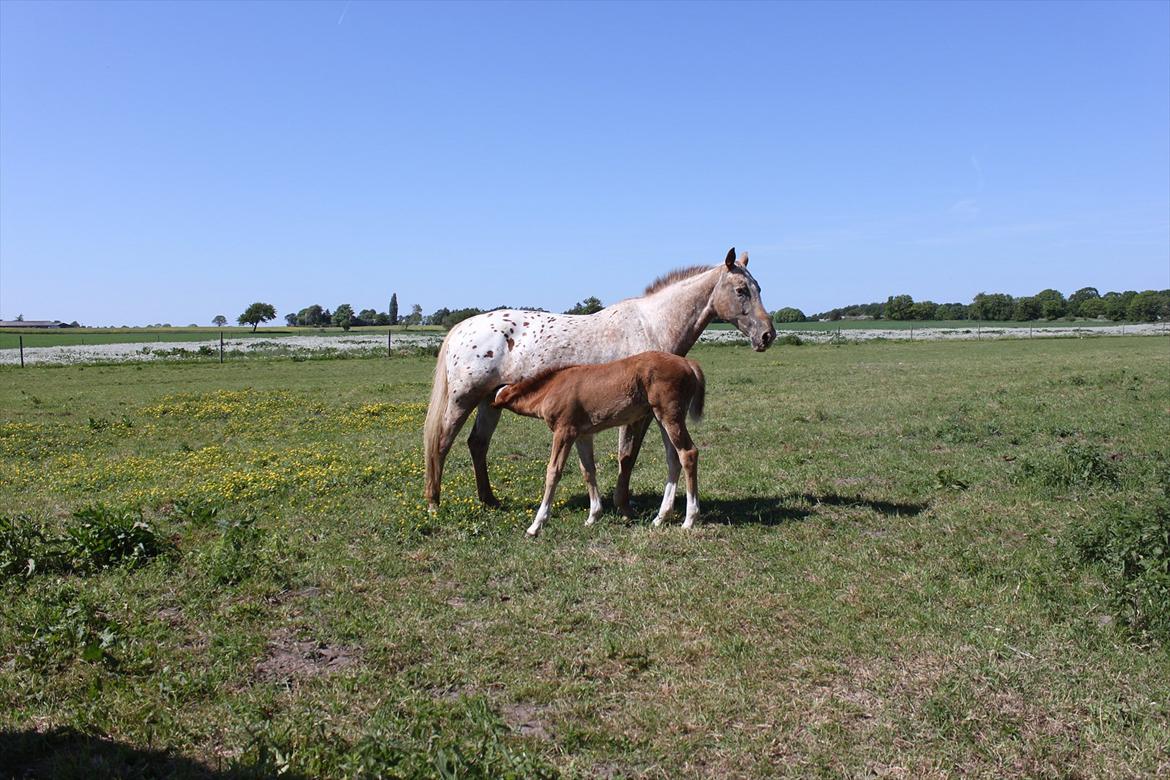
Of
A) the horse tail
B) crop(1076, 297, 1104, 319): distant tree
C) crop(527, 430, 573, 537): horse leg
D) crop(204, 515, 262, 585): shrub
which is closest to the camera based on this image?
crop(204, 515, 262, 585): shrub

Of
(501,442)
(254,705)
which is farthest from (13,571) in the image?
(501,442)

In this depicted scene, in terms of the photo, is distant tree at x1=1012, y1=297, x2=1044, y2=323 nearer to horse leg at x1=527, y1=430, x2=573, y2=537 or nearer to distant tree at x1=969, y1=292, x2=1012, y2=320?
distant tree at x1=969, y1=292, x2=1012, y2=320

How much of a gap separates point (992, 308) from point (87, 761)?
155m

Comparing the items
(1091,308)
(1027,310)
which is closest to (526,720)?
(1027,310)

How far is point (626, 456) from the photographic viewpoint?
844 cm

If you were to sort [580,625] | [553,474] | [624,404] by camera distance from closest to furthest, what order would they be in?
1. [580,625]
2. [553,474]
3. [624,404]

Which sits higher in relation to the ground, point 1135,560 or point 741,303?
point 741,303

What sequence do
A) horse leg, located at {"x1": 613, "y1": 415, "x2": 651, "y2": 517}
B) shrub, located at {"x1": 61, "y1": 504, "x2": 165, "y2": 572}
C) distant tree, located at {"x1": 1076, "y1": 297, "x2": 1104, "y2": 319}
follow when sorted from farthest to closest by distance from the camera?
distant tree, located at {"x1": 1076, "y1": 297, "x2": 1104, "y2": 319}
horse leg, located at {"x1": 613, "y1": 415, "x2": 651, "y2": 517}
shrub, located at {"x1": 61, "y1": 504, "x2": 165, "y2": 572}

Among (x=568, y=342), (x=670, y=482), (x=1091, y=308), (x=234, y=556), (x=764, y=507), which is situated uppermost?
(x=1091, y=308)

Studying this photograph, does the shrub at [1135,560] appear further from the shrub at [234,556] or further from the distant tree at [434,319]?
the distant tree at [434,319]

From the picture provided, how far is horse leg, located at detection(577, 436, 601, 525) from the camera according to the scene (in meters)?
7.99

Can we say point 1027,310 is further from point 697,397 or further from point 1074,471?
point 697,397

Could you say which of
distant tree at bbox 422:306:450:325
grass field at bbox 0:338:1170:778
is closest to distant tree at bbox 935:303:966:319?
distant tree at bbox 422:306:450:325

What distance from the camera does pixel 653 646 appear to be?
5.02m
